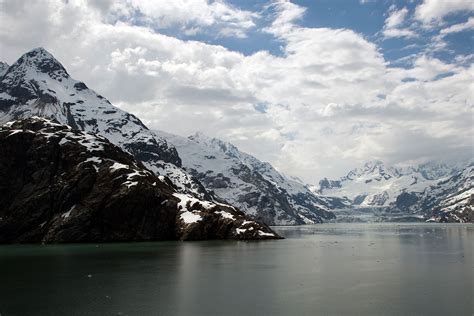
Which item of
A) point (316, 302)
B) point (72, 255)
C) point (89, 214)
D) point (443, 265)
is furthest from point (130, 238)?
point (316, 302)

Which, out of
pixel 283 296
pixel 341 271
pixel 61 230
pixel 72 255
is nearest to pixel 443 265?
pixel 341 271

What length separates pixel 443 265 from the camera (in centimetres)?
10050

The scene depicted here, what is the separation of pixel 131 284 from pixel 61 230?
4924 inches

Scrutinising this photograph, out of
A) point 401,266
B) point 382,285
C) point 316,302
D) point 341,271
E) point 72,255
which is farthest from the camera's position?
point 72,255

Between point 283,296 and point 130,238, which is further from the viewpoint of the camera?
point 130,238

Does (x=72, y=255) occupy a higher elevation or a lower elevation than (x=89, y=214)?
lower

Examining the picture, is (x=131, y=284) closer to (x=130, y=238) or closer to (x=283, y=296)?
(x=283, y=296)

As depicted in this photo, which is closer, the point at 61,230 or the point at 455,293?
the point at 455,293

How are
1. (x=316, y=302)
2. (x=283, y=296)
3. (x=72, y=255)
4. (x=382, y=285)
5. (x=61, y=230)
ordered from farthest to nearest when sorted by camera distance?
(x=61, y=230) → (x=72, y=255) → (x=382, y=285) → (x=283, y=296) → (x=316, y=302)

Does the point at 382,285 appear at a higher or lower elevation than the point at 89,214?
lower

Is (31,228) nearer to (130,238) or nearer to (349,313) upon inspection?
(130,238)


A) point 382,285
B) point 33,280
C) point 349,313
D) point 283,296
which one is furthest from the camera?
point 33,280

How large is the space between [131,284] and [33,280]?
1814 cm

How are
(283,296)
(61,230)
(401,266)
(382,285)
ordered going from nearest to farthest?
(283,296) → (382,285) → (401,266) → (61,230)
